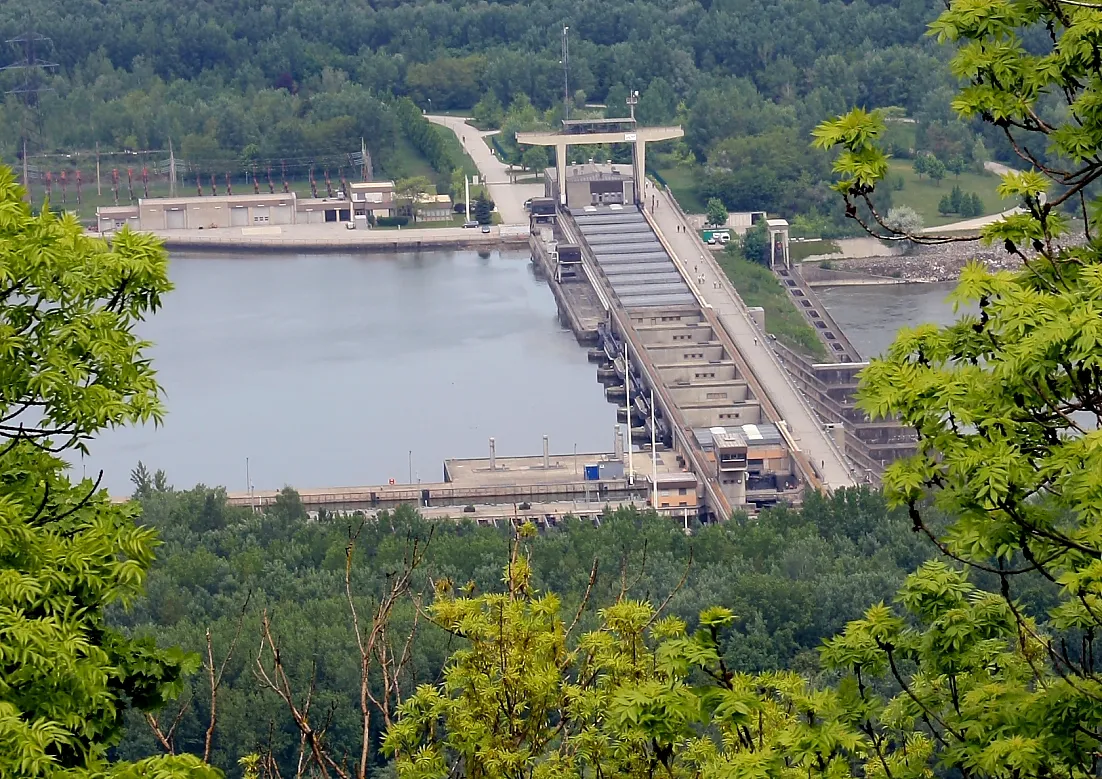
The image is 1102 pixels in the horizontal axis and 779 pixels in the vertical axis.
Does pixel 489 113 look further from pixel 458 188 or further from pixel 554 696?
pixel 554 696

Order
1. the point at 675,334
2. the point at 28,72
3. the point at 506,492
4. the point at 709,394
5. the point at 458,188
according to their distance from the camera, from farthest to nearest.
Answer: the point at 28,72 < the point at 458,188 < the point at 675,334 < the point at 709,394 < the point at 506,492

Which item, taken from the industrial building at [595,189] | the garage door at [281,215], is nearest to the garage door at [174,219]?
the garage door at [281,215]

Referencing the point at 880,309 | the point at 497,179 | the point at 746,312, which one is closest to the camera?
the point at 746,312

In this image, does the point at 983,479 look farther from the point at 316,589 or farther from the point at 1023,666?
the point at 316,589

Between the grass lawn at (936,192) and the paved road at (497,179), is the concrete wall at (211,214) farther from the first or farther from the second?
the grass lawn at (936,192)

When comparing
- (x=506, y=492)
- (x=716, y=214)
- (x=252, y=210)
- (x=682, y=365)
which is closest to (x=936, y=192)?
(x=716, y=214)

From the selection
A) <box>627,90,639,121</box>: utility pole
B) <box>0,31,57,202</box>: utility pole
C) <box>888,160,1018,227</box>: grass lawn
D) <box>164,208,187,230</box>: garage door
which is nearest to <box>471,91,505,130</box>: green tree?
<box>627,90,639,121</box>: utility pole

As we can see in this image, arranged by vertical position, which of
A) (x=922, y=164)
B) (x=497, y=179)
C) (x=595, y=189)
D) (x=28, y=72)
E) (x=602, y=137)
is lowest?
(x=595, y=189)
